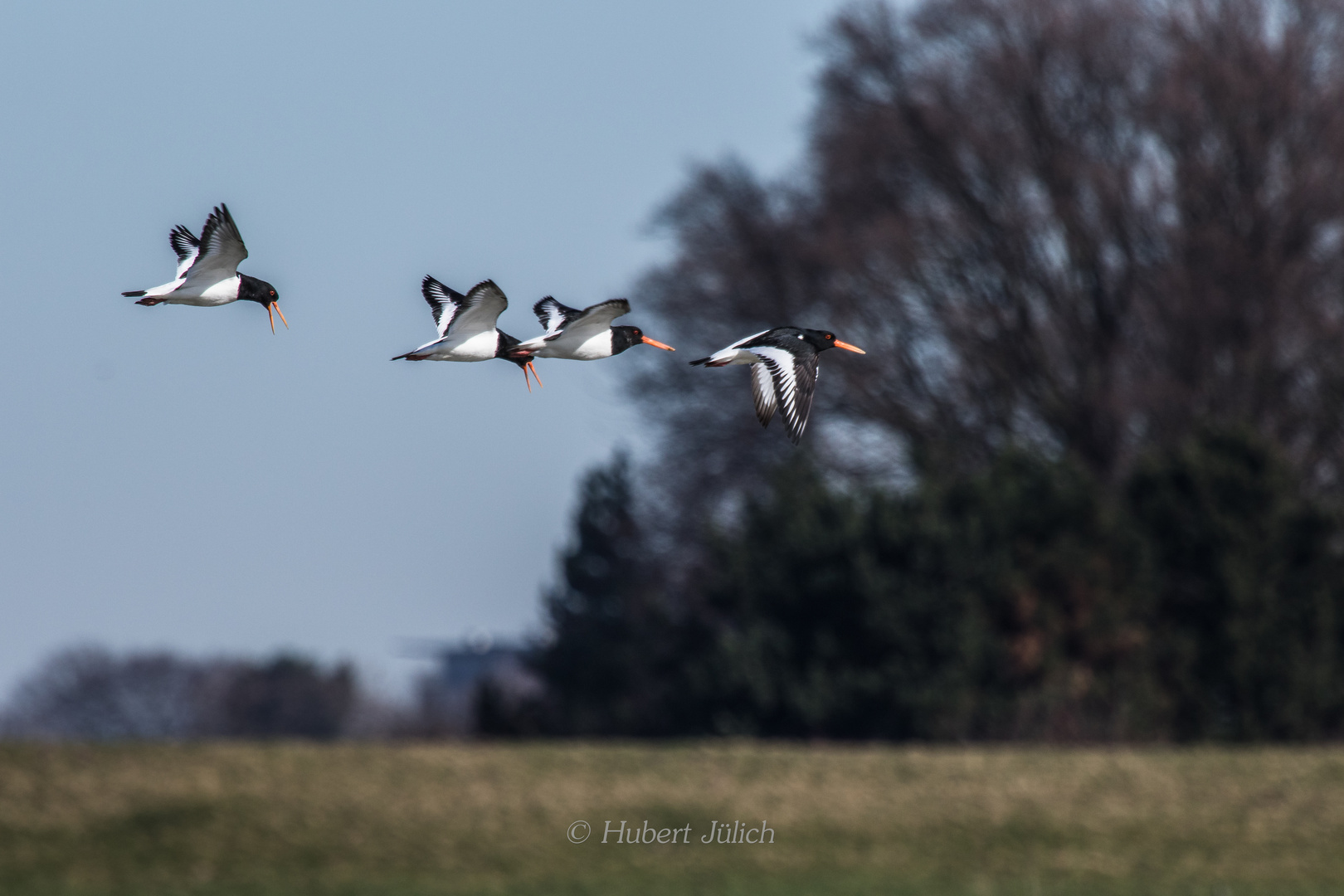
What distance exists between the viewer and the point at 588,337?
9.23 ft

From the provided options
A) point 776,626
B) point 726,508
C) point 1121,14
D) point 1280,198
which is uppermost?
point 1121,14

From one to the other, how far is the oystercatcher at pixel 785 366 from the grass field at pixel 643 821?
1795 cm

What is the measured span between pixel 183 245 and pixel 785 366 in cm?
126

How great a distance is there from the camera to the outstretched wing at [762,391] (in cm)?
312

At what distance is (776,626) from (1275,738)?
10960mm

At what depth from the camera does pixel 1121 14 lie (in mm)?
33625

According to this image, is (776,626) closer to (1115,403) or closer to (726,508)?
(726,508)

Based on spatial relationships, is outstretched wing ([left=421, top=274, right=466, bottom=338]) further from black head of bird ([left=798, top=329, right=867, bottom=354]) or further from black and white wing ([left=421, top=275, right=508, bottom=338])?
black head of bird ([left=798, top=329, right=867, bottom=354])

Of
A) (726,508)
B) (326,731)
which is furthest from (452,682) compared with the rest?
(726,508)

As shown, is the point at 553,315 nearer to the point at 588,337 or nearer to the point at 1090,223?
the point at 588,337

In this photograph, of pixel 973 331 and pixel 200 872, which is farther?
pixel 973 331

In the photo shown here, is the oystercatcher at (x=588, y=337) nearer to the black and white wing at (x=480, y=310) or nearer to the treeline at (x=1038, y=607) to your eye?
the black and white wing at (x=480, y=310)

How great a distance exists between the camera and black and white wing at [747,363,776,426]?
3.12 metres

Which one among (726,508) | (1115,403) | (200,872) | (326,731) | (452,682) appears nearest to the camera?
(200,872)
